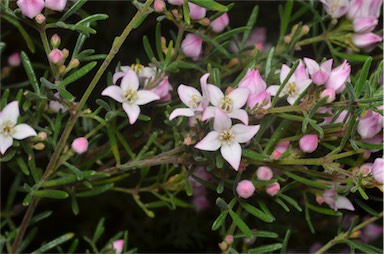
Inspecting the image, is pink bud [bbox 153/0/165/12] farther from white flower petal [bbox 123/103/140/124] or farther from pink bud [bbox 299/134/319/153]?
pink bud [bbox 299/134/319/153]

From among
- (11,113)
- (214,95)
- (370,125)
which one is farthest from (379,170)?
(11,113)

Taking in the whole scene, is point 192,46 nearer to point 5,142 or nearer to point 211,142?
point 211,142

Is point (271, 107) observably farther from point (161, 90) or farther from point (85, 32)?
point (85, 32)

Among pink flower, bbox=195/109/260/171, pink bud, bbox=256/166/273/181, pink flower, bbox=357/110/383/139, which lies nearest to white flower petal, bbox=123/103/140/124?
pink flower, bbox=195/109/260/171

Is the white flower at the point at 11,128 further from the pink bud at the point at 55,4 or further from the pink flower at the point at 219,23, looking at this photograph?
the pink flower at the point at 219,23

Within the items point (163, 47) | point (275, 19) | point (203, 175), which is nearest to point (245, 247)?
point (203, 175)

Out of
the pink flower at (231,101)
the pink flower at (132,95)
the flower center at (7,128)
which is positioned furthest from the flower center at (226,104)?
the flower center at (7,128)
